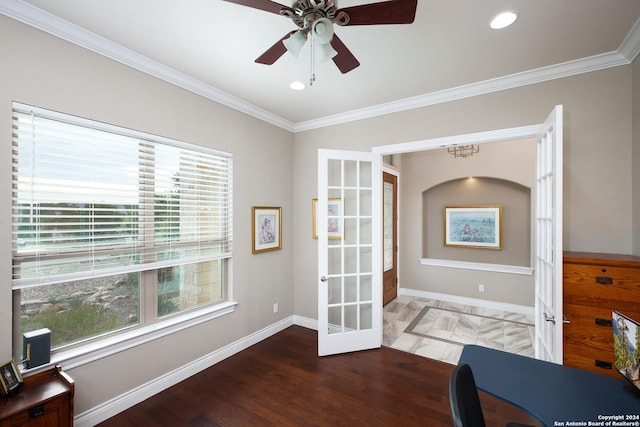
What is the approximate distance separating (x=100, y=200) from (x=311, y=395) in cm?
233

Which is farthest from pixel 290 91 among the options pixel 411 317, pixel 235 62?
pixel 411 317

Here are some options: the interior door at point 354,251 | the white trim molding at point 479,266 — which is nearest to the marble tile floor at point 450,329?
the interior door at point 354,251

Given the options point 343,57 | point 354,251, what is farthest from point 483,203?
point 343,57

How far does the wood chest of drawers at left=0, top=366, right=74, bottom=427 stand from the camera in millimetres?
1488

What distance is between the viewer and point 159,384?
2.42m

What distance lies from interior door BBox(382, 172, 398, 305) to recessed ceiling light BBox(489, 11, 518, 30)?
2786mm

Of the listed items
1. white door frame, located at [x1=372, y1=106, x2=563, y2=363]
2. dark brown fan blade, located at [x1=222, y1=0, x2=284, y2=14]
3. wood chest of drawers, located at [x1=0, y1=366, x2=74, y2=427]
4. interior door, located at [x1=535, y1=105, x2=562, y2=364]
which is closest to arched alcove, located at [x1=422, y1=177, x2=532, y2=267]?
white door frame, located at [x1=372, y1=106, x2=563, y2=363]

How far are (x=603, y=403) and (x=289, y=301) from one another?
320 cm

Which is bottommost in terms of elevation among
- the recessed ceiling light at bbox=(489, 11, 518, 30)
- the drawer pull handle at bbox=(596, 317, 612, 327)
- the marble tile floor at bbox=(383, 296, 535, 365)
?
the marble tile floor at bbox=(383, 296, 535, 365)

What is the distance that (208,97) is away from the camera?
2836 millimetres

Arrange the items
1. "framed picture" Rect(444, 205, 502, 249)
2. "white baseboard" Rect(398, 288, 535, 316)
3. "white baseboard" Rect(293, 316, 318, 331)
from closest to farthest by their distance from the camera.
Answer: "white baseboard" Rect(293, 316, 318, 331), "white baseboard" Rect(398, 288, 535, 316), "framed picture" Rect(444, 205, 502, 249)

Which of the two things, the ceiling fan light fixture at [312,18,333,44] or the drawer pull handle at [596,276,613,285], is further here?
the drawer pull handle at [596,276,613,285]

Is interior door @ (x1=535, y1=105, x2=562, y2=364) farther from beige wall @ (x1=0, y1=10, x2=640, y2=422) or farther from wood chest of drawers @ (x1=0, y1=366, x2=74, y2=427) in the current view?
wood chest of drawers @ (x1=0, y1=366, x2=74, y2=427)

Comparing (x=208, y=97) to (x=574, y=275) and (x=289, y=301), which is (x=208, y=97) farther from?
(x=574, y=275)
